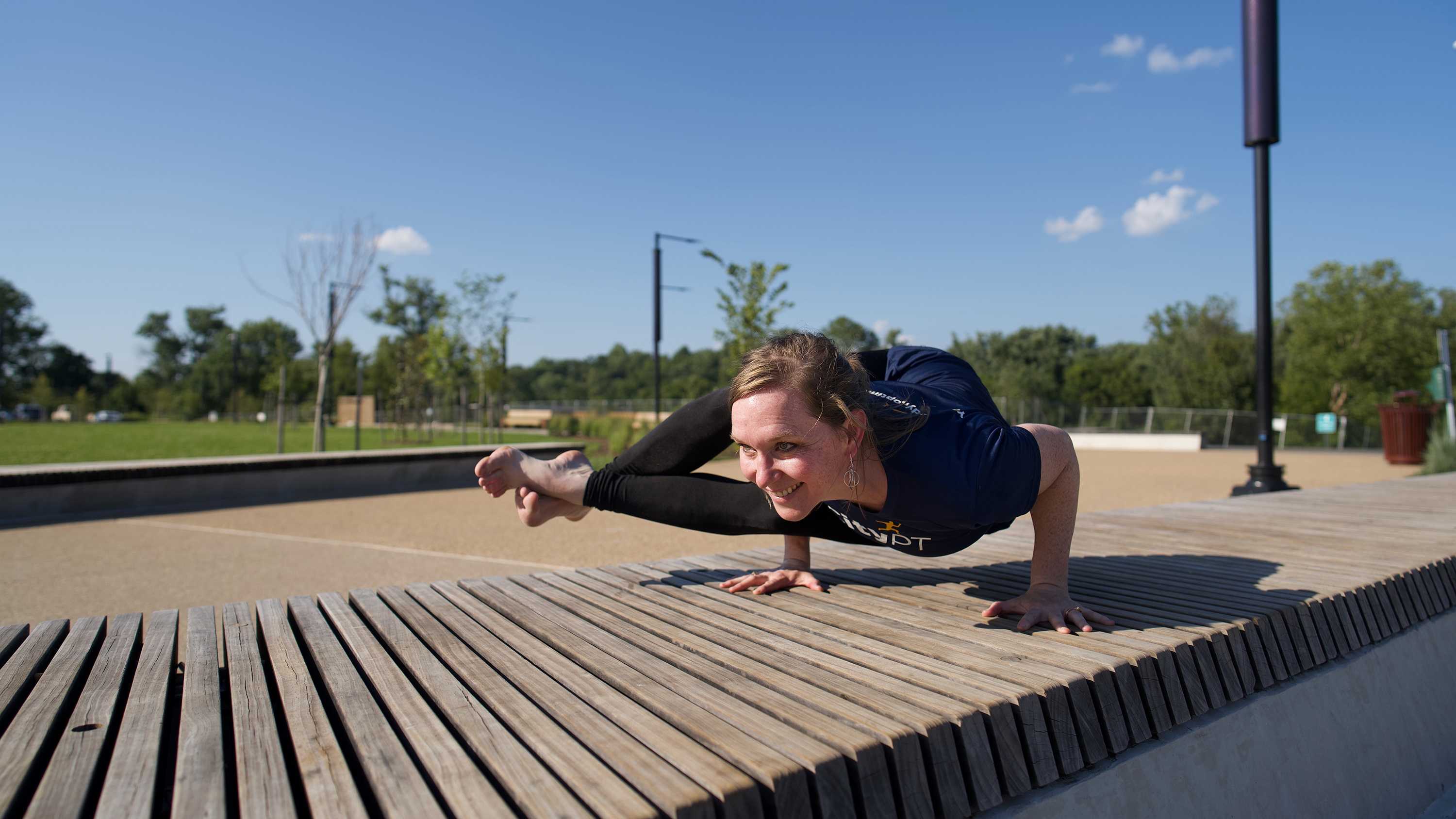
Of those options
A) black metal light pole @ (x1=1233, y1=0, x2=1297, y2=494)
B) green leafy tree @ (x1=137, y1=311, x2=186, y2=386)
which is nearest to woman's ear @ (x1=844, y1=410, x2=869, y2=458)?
black metal light pole @ (x1=1233, y1=0, x2=1297, y2=494)

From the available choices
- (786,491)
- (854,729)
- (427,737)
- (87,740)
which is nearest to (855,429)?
(786,491)

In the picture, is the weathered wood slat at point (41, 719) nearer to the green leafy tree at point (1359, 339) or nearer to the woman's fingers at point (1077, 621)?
the woman's fingers at point (1077, 621)

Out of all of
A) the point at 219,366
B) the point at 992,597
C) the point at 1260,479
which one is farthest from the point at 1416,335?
the point at 219,366

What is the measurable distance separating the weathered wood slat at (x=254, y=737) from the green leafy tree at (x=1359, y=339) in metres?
49.7

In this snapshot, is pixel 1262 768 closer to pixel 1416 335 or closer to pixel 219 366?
pixel 1416 335

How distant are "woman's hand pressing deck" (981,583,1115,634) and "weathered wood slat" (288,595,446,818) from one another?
1597 mm

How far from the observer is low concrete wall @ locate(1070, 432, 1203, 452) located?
2933 centimetres

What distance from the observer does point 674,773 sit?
135cm

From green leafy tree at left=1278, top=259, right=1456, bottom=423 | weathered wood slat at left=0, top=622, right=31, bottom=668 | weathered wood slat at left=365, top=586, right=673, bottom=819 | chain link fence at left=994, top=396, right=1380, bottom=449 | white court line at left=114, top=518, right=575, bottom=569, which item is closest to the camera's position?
weathered wood slat at left=365, top=586, right=673, bottom=819

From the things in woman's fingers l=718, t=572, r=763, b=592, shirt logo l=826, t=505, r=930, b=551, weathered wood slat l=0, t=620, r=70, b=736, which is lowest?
weathered wood slat l=0, t=620, r=70, b=736

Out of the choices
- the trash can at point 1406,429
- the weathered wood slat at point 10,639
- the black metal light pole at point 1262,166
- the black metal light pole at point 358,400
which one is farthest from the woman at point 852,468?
the trash can at point 1406,429

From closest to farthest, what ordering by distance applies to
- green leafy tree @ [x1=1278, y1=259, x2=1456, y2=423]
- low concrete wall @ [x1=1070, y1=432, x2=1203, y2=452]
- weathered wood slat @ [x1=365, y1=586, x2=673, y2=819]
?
weathered wood slat @ [x1=365, y1=586, x2=673, y2=819]
low concrete wall @ [x1=1070, y1=432, x2=1203, y2=452]
green leafy tree @ [x1=1278, y1=259, x2=1456, y2=423]

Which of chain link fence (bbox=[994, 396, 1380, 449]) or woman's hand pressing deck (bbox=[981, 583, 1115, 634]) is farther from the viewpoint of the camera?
chain link fence (bbox=[994, 396, 1380, 449])

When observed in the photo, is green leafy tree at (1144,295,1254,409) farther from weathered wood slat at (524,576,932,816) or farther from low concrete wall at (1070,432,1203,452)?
weathered wood slat at (524,576,932,816)
